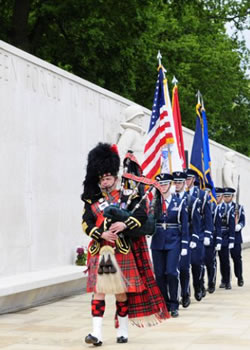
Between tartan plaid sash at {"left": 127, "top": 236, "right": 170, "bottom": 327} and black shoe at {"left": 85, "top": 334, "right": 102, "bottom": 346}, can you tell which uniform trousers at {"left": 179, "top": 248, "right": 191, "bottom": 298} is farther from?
black shoe at {"left": 85, "top": 334, "right": 102, "bottom": 346}

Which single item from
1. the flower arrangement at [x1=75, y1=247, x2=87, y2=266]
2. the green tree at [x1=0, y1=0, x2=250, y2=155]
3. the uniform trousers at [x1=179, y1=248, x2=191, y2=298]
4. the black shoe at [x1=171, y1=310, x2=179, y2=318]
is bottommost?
the black shoe at [x1=171, y1=310, x2=179, y2=318]

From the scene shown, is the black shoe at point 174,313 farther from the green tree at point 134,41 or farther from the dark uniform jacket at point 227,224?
the green tree at point 134,41

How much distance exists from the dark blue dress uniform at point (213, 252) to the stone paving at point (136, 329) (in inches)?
58.3

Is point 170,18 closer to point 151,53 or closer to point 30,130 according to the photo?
point 151,53

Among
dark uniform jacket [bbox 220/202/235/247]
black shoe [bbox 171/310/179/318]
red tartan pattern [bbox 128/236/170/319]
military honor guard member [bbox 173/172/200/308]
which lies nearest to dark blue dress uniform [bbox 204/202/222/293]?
dark uniform jacket [bbox 220/202/235/247]

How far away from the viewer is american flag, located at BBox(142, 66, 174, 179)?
1398 centimetres

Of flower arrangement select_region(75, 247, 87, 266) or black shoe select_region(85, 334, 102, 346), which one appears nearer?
black shoe select_region(85, 334, 102, 346)

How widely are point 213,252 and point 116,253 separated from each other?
6.47m

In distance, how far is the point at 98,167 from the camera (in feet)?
27.0

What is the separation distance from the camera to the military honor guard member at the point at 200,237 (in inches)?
494

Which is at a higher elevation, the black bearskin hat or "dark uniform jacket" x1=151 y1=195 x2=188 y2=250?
the black bearskin hat

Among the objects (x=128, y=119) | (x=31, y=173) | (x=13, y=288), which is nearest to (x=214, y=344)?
(x=13, y=288)

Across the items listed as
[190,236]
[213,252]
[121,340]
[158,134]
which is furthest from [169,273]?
[158,134]

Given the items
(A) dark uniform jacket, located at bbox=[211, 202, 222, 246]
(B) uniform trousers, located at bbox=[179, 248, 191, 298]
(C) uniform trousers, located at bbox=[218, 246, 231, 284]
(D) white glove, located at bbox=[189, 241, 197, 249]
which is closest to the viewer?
(B) uniform trousers, located at bbox=[179, 248, 191, 298]
